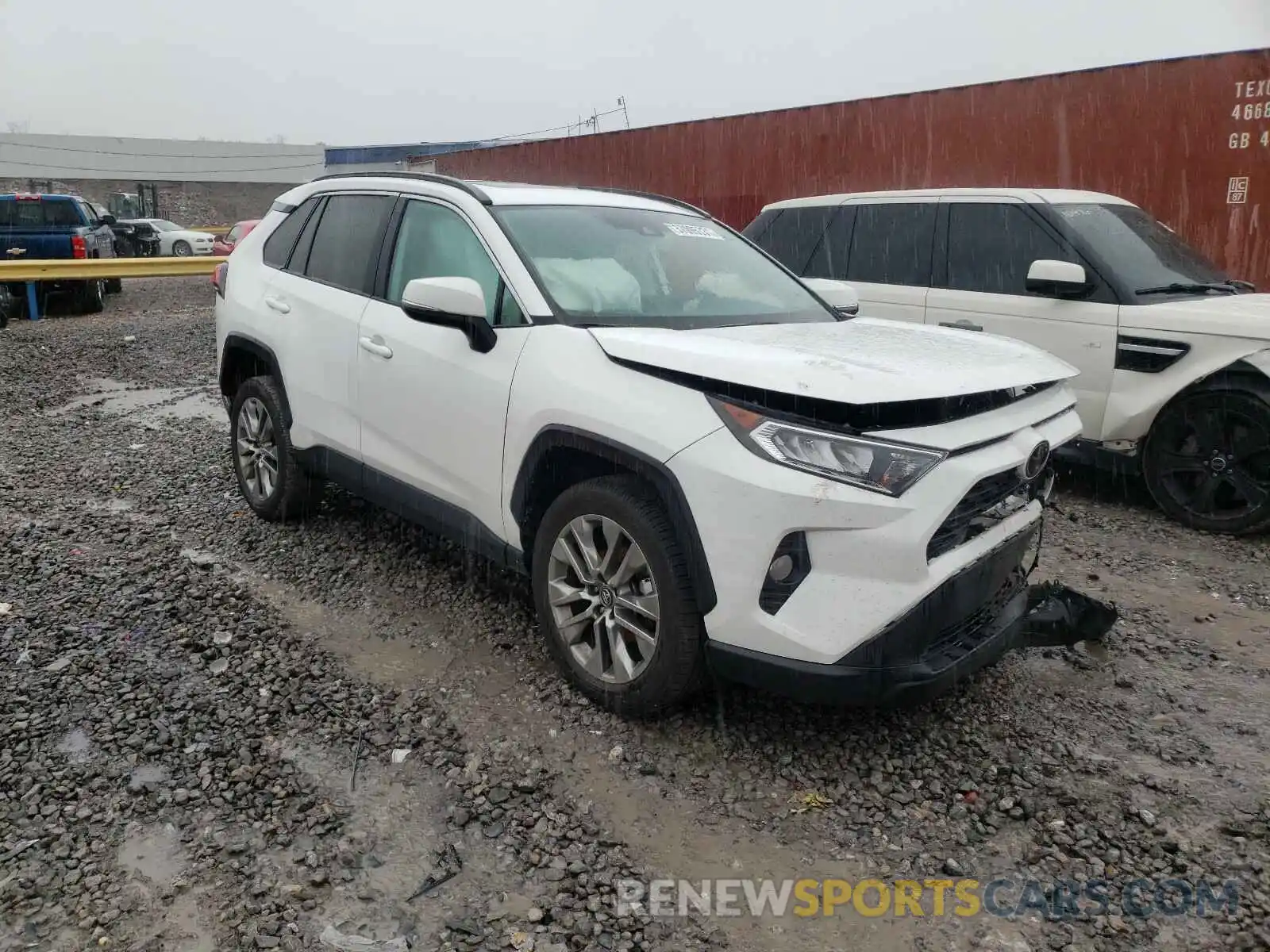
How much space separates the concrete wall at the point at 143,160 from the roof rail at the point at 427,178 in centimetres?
4809

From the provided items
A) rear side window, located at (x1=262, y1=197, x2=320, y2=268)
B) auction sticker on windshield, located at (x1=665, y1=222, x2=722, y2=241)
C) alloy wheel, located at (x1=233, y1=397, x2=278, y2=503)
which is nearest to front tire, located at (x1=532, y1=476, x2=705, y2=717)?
auction sticker on windshield, located at (x1=665, y1=222, x2=722, y2=241)

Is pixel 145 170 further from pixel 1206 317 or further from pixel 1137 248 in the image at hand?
pixel 1206 317

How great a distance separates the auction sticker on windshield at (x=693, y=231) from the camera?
4172mm

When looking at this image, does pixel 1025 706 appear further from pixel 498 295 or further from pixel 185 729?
pixel 185 729

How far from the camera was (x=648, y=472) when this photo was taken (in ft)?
9.37

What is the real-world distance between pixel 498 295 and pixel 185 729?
1.86 meters

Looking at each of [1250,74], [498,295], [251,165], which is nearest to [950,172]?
[1250,74]

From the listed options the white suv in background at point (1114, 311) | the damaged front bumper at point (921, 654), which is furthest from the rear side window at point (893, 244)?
the damaged front bumper at point (921, 654)

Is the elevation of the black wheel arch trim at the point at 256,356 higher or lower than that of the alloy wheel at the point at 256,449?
higher

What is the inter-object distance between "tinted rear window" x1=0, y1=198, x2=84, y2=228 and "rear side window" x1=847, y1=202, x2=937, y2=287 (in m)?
14.1

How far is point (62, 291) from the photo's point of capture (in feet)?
49.2

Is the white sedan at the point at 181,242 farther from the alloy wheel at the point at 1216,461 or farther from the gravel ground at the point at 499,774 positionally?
the alloy wheel at the point at 1216,461

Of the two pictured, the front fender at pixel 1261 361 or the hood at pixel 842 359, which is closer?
the hood at pixel 842 359

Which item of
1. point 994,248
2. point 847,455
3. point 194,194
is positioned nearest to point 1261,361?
point 994,248
